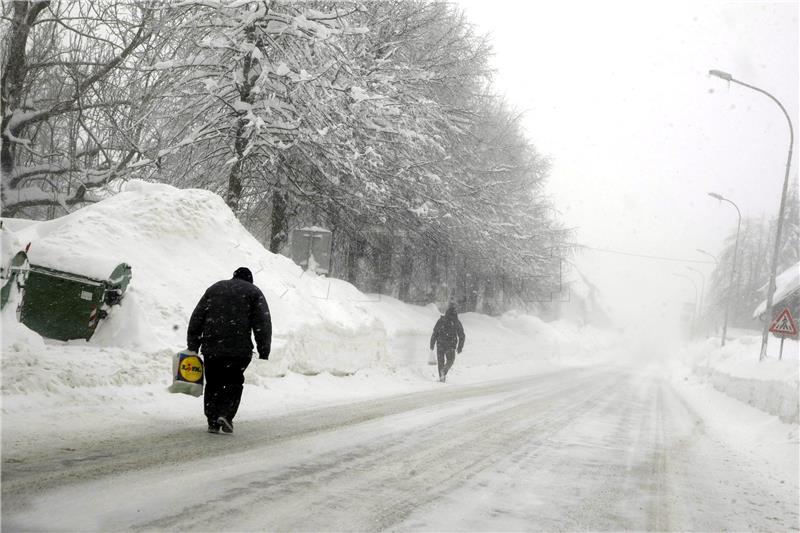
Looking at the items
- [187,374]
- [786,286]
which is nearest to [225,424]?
[187,374]

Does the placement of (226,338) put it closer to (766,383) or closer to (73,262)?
(73,262)

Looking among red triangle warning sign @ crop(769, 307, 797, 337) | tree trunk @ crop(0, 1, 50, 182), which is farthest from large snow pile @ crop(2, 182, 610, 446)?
red triangle warning sign @ crop(769, 307, 797, 337)

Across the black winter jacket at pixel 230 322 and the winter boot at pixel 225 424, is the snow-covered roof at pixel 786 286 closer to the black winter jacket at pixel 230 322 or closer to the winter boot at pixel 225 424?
the black winter jacket at pixel 230 322

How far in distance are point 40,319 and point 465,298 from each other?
2477 centimetres

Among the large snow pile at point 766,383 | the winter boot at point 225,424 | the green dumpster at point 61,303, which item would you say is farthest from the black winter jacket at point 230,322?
the large snow pile at point 766,383

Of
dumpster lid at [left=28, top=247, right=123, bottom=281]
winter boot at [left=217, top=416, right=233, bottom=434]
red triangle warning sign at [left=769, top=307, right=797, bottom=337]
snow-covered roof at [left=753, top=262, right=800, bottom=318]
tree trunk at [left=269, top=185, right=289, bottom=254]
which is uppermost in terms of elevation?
snow-covered roof at [left=753, top=262, right=800, bottom=318]

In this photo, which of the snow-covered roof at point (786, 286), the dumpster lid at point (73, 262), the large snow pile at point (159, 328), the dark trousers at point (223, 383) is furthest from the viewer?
the snow-covered roof at point (786, 286)

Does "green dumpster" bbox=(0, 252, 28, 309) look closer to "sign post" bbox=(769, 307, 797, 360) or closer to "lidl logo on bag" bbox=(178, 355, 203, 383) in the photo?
"lidl logo on bag" bbox=(178, 355, 203, 383)

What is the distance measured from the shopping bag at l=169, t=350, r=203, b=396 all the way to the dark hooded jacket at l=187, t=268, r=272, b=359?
14 cm

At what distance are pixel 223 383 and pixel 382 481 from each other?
92.7 inches

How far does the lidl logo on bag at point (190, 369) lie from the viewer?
6766 mm

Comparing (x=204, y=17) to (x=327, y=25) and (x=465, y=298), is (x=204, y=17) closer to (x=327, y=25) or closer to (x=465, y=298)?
(x=327, y=25)

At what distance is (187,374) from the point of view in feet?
22.2

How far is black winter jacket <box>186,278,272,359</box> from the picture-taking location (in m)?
6.92
